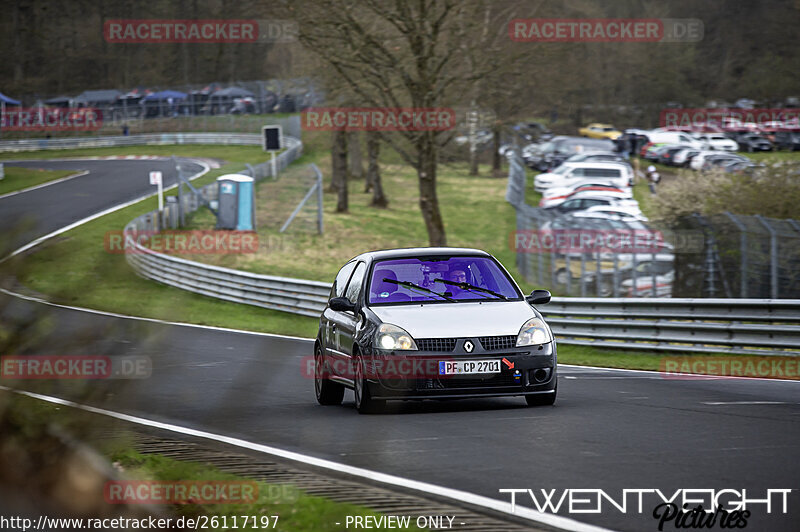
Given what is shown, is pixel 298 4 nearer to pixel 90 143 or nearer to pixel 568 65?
pixel 568 65

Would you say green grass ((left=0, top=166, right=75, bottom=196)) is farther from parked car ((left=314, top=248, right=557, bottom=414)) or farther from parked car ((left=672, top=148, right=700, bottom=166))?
parked car ((left=314, top=248, right=557, bottom=414))

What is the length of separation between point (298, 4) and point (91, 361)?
91.0ft

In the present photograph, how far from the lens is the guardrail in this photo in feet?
276

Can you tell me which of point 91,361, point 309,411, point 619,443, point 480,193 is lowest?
point 480,193

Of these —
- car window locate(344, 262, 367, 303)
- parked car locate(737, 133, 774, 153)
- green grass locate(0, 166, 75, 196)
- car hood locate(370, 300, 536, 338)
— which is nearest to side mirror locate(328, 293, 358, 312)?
car window locate(344, 262, 367, 303)

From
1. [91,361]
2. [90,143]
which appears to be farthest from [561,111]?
[91,361]

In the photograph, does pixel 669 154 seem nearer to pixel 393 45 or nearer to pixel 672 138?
pixel 672 138

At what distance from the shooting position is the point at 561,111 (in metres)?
92.4

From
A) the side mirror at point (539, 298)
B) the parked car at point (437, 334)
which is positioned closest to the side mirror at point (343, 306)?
the parked car at point (437, 334)

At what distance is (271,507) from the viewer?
18.9 feet

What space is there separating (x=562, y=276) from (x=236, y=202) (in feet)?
60.0

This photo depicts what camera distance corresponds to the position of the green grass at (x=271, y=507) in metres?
5.13

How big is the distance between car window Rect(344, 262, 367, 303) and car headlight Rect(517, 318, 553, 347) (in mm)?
1884

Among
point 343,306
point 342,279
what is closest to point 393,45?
point 342,279
